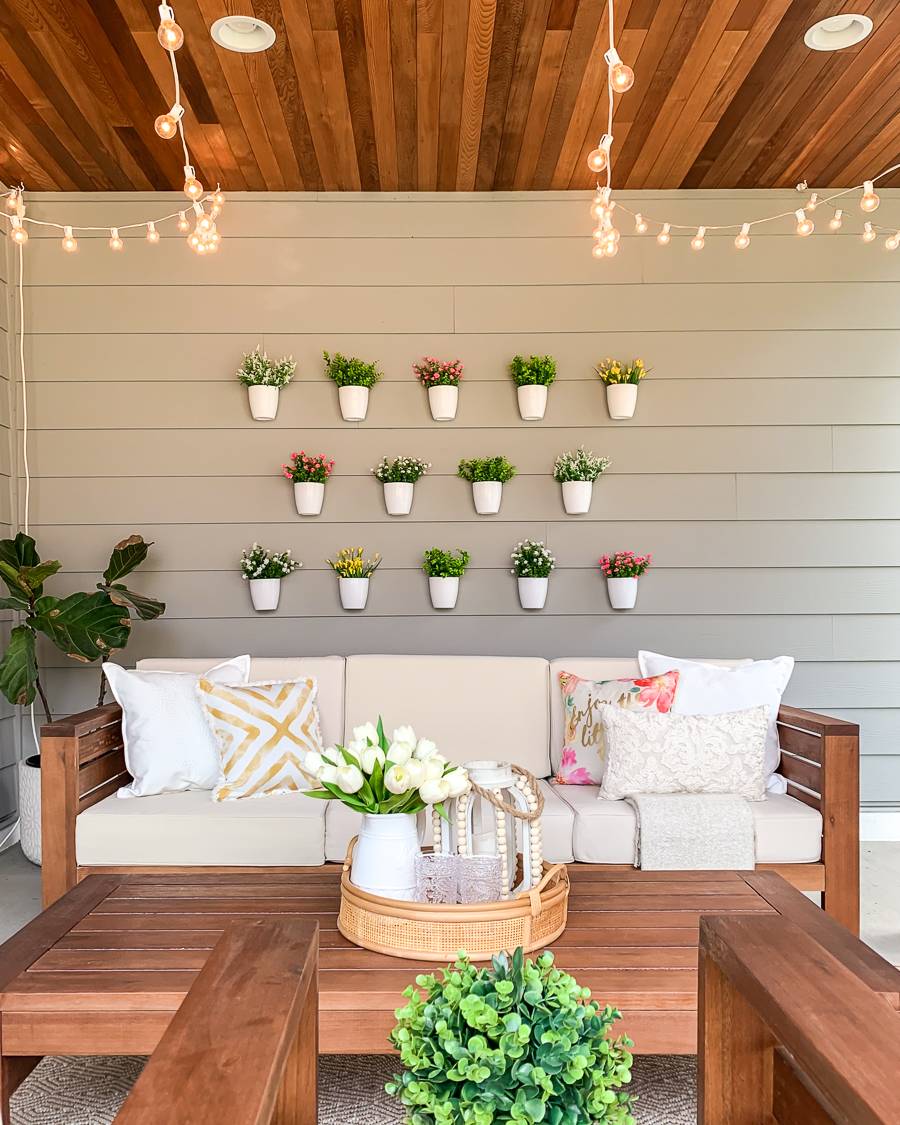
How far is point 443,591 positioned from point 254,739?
1203mm

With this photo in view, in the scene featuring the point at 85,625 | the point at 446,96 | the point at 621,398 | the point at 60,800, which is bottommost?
the point at 60,800

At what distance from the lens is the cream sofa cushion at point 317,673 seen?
10.8ft

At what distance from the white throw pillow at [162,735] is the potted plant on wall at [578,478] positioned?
176 cm

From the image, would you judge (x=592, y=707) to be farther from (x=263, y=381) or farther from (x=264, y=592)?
(x=263, y=381)

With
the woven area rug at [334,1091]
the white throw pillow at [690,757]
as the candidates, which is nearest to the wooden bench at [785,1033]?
the woven area rug at [334,1091]

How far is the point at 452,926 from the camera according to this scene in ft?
5.75

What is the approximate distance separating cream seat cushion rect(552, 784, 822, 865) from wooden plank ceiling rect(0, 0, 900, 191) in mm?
2444

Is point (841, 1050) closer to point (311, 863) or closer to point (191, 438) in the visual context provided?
point (311, 863)

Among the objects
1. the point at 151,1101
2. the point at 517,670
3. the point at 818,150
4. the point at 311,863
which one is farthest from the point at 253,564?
the point at 151,1101

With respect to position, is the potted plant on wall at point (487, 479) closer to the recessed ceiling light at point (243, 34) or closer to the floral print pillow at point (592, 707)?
the floral print pillow at point (592, 707)

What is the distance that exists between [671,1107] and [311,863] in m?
1.21

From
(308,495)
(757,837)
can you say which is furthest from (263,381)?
(757,837)

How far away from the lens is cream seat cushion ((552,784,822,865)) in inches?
107

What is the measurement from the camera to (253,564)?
154 inches
